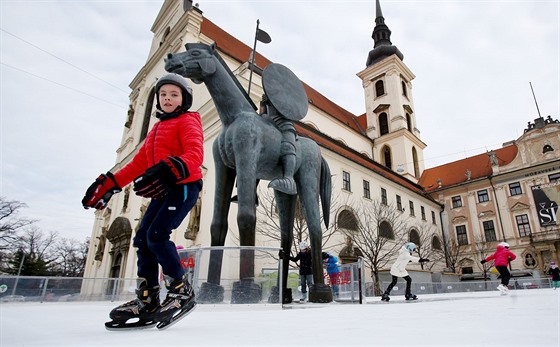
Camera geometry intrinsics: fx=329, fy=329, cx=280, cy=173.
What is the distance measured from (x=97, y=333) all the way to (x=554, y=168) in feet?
118

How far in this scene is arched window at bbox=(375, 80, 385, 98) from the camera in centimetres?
3770

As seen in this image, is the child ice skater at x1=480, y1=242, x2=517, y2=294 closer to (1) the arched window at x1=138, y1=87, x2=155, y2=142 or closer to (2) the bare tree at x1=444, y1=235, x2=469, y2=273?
(1) the arched window at x1=138, y1=87, x2=155, y2=142

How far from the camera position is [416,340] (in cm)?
139

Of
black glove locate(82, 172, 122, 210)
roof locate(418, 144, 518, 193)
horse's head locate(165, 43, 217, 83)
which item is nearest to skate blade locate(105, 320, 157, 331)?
black glove locate(82, 172, 122, 210)

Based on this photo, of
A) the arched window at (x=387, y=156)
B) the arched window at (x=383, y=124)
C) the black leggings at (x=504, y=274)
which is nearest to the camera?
the black leggings at (x=504, y=274)

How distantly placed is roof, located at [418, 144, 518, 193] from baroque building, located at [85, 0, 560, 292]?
0.61 feet

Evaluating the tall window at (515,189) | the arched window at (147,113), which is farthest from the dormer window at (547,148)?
the arched window at (147,113)

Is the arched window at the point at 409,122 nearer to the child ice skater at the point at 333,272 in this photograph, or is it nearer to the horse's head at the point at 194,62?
the child ice skater at the point at 333,272

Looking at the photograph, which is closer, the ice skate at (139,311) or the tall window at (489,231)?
the ice skate at (139,311)

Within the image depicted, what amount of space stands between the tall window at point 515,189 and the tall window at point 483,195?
1.93 m

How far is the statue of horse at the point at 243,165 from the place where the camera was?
12.6 feet

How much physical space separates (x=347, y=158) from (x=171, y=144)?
2024cm

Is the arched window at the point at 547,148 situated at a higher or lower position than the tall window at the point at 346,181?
higher

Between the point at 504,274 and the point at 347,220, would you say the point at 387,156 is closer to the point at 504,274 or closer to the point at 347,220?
the point at 347,220
